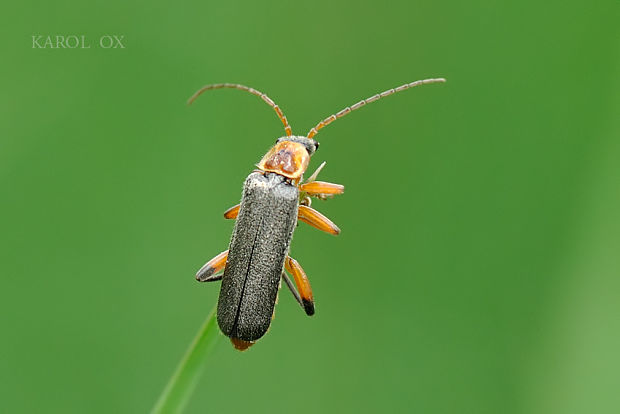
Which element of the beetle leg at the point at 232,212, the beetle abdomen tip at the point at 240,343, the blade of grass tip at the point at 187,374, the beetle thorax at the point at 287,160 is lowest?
the beetle abdomen tip at the point at 240,343

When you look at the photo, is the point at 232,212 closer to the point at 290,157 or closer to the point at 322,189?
the point at 290,157

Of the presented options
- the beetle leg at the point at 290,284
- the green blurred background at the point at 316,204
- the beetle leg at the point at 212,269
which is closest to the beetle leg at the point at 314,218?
the beetle leg at the point at 290,284

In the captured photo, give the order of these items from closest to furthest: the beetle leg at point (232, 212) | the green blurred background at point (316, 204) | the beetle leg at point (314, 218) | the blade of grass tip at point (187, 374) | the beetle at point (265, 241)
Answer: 1. the blade of grass tip at point (187, 374)
2. the beetle at point (265, 241)
3. the beetle leg at point (314, 218)
4. the beetle leg at point (232, 212)
5. the green blurred background at point (316, 204)

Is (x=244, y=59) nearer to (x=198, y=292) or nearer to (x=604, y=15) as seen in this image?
(x=198, y=292)

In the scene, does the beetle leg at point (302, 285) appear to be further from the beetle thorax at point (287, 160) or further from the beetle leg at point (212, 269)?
the beetle thorax at point (287, 160)

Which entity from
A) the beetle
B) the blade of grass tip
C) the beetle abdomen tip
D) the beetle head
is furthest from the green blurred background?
the blade of grass tip

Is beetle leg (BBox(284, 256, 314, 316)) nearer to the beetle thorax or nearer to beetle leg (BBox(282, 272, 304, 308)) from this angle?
beetle leg (BBox(282, 272, 304, 308))

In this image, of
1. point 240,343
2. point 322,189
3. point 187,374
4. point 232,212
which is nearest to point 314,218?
point 322,189

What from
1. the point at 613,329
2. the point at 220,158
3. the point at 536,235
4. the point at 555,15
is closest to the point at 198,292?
the point at 220,158
